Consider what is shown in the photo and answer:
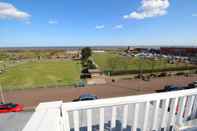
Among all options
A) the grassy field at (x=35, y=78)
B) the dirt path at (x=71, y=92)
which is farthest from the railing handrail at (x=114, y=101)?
the grassy field at (x=35, y=78)

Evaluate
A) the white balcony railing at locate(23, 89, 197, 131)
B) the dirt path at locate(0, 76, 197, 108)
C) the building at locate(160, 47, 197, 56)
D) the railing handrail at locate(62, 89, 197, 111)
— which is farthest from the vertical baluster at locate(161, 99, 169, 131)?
the building at locate(160, 47, 197, 56)

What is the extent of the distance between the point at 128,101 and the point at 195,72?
87.2 ft

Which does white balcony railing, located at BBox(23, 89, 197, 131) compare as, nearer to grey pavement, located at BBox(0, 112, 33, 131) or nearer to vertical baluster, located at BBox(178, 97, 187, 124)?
vertical baluster, located at BBox(178, 97, 187, 124)

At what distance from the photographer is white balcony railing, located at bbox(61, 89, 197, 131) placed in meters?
1.77

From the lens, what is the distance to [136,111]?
1915mm

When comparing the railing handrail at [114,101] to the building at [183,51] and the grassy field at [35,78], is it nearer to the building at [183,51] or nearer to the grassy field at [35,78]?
the grassy field at [35,78]

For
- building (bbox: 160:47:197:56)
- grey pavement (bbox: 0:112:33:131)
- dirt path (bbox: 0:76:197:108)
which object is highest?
building (bbox: 160:47:197:56)

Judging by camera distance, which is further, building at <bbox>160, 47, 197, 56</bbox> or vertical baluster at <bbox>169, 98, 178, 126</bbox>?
building at <bbox>160, 47, 197, 56</bbox>

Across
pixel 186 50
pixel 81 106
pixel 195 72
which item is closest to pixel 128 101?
pixel 81 106

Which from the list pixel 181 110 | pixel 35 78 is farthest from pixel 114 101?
pixel 35 78

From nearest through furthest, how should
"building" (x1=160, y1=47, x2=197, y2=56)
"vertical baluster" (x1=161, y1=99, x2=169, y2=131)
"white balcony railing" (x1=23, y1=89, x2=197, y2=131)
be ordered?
"white balcony railing" (x1=23, y1=89, x2=197, y2=131)
"vertical baluster" (x1=161, y1=99, x2=169, y2=131)
"building" (x1=160, y1=47, x2=197, y2=56)

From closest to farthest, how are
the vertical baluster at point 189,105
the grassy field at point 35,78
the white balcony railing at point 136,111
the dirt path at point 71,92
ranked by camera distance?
the white balcony railing at point 136,111, the vertical baluster at point 189,105, the dirt path at point 71,92, the grassy field at point 35,78

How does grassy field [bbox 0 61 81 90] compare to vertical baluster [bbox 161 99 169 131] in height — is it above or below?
below

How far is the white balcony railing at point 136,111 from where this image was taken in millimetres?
1769
